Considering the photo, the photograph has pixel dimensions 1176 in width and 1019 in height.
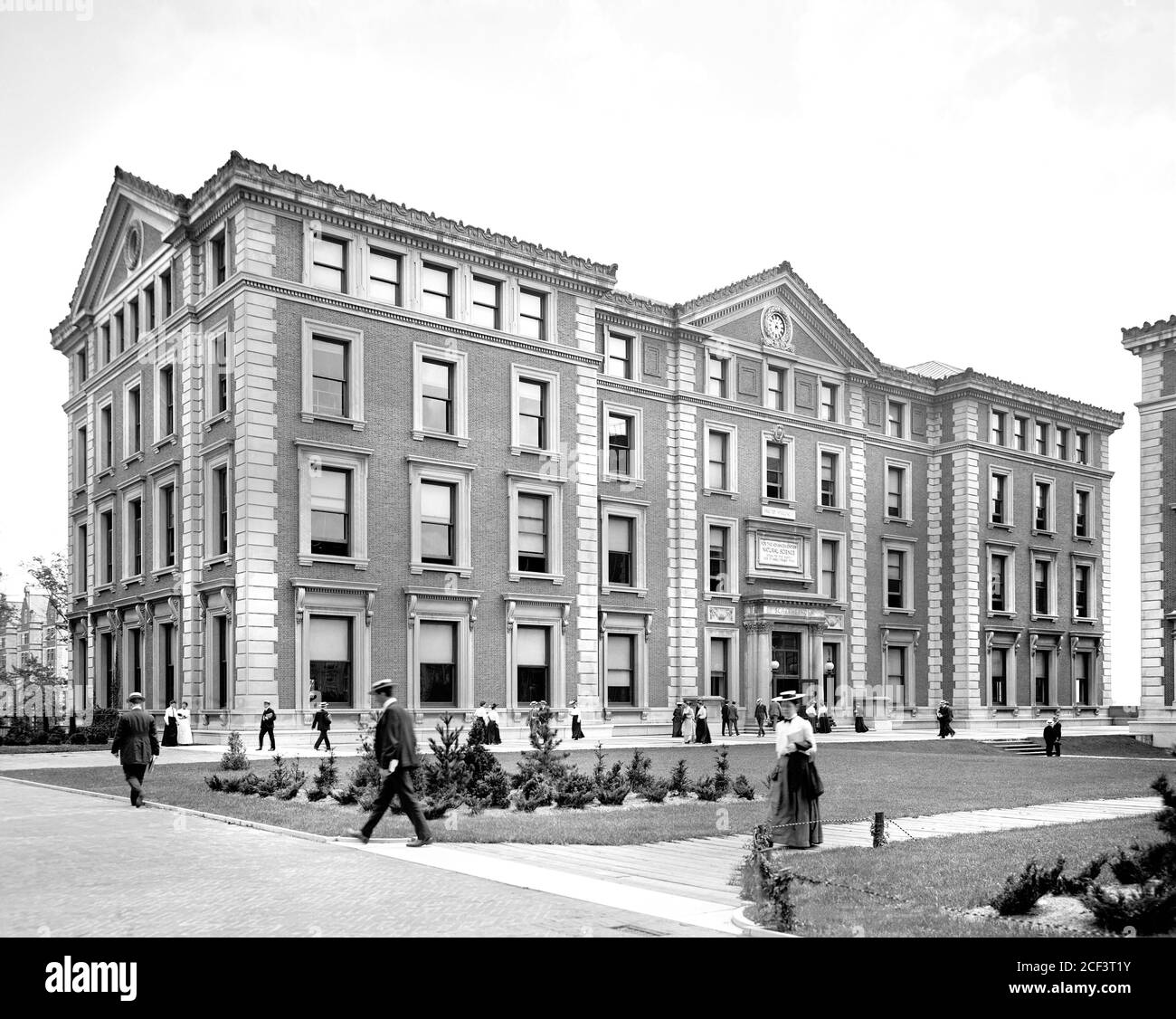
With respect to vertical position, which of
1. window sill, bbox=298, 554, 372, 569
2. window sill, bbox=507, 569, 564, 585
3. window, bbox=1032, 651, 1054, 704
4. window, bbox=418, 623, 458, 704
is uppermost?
window sill, bbox=298, 554, 372, 569

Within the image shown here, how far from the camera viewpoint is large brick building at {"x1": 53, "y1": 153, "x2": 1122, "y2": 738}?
36344 millimetres

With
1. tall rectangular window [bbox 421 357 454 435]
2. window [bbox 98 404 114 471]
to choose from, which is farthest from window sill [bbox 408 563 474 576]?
window [bbox 98 404 114 471]

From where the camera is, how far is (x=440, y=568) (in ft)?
127

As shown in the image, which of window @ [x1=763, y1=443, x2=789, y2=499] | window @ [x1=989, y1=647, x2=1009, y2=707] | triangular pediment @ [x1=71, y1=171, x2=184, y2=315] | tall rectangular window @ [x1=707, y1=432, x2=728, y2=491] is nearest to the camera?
triangular pediment @ [x1=71, y1=171, x2=184, y2=315]

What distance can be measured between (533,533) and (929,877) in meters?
30.2

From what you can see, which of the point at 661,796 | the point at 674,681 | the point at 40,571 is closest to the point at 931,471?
the point at 674,681

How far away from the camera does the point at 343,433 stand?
122 ft

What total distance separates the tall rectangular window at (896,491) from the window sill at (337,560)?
28.4 metres

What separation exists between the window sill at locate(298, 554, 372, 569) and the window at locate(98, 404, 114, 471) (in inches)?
549

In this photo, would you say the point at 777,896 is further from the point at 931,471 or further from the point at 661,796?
the point at 931,471

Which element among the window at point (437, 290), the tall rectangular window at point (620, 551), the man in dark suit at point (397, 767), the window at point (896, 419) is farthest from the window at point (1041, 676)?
the man in dark suit at point (397, 767)

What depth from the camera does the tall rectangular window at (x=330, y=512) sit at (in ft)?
120

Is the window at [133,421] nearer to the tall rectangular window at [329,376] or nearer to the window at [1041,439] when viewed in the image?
the tall rectangular window at [329,376]

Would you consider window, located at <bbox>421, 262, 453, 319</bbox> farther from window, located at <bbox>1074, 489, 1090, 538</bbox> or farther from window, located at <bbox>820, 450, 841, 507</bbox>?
window, located at <bbox>1074, 489, 1090, 538</bbox>
